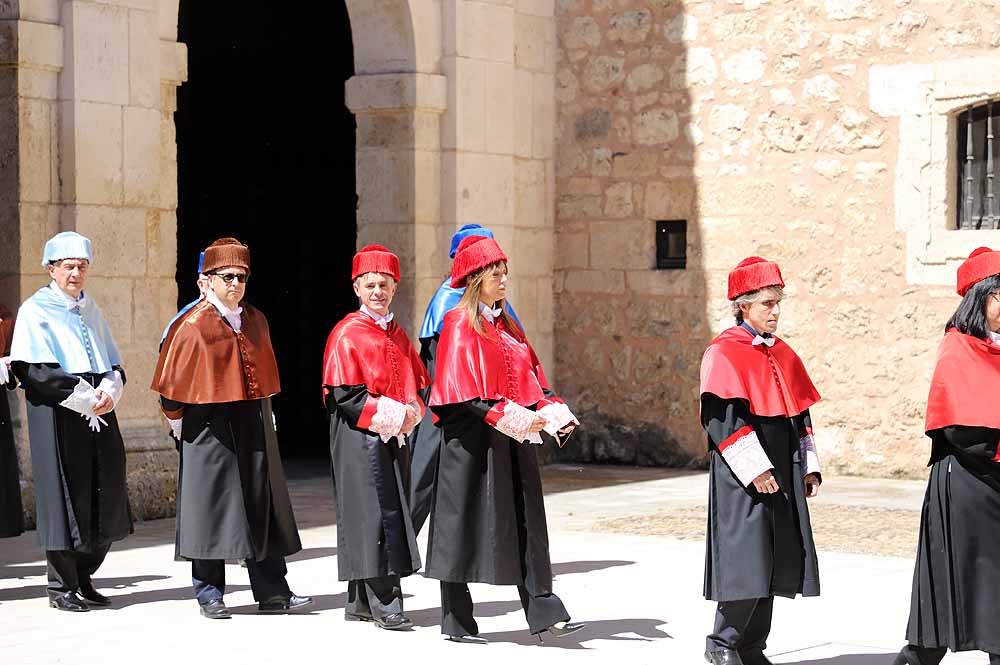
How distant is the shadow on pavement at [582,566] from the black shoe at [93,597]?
6.66ft

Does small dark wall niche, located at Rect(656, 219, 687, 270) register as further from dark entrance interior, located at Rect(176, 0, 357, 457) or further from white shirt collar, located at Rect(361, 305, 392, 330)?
white shirt collar, located at Rect(361, 305, 392, 330)

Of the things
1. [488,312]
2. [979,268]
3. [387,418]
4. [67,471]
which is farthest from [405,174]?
[979,268]

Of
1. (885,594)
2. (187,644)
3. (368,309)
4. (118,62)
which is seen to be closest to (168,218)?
(118,62)

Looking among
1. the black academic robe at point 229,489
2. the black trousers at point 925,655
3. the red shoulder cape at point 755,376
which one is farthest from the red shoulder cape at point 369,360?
the black trousers at point 925,655

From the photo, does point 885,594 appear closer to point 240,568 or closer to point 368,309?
point 368,309

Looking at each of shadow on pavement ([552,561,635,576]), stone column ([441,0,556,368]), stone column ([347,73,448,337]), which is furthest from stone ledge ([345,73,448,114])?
shadow on pavement ([552,561,635,576])

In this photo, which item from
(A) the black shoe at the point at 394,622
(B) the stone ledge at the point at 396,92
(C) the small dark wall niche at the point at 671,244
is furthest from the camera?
(C) the small dark wall niche at the point at 671,244

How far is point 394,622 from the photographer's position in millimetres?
6949

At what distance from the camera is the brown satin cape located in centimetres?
738

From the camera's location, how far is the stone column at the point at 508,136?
12289 mm

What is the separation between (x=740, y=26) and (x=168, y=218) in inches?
171

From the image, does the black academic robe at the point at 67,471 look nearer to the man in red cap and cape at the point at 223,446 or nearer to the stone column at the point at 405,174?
the man in red cap and cape at the point at 223,446

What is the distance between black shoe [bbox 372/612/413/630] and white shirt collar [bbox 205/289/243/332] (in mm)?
1416

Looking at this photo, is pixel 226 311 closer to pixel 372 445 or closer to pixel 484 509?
pixel 372 445
